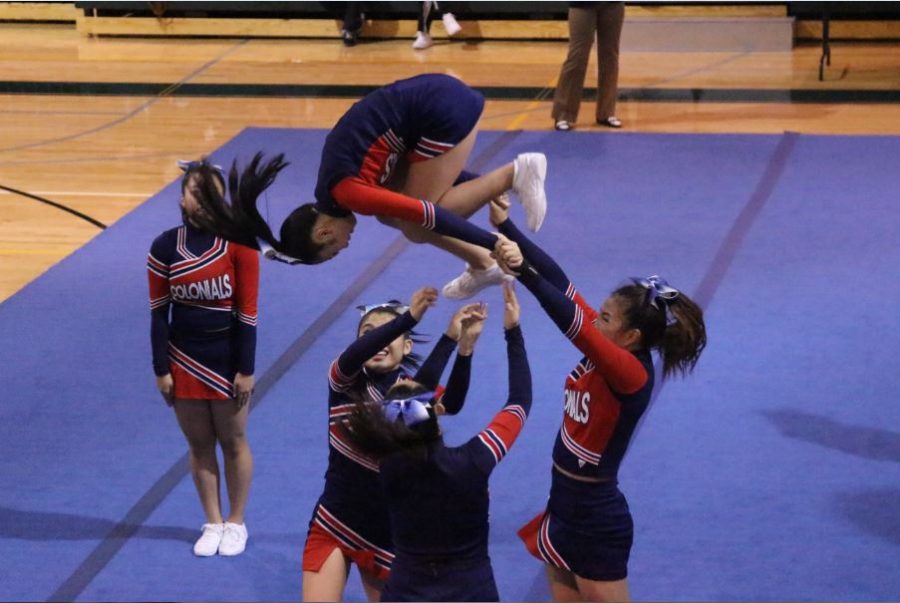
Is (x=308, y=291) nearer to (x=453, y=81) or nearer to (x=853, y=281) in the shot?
(x=853, y=281)

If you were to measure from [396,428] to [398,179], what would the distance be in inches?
42.2

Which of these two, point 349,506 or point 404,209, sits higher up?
point 404,209

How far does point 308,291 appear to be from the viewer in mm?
7133

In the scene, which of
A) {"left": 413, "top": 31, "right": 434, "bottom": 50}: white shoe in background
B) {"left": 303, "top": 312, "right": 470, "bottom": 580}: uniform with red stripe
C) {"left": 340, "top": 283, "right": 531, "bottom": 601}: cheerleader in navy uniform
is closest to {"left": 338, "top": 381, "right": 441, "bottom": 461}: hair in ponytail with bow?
{"left": 340, "top": 283, "right": 531, "bottom": 601}: cheerleader in navy uniform

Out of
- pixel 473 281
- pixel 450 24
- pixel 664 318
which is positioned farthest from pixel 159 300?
pixel 450 24

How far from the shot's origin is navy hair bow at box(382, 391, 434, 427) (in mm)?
3146

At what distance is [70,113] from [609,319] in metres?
8.51

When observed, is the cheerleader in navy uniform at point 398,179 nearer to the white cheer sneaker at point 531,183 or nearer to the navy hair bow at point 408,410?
the white cheer sneaker at point 531,183

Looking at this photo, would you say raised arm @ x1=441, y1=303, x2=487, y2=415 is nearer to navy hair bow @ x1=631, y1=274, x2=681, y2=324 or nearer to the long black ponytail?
navy hair bow @ x1=631, y1=274, x2=681, y2=324

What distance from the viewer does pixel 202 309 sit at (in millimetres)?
4590

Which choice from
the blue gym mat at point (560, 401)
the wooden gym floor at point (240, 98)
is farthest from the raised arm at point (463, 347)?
the wooden gym floor at point (240, 98)

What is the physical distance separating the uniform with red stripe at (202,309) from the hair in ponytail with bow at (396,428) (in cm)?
148

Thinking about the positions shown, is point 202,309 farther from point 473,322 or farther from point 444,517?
point 444,517

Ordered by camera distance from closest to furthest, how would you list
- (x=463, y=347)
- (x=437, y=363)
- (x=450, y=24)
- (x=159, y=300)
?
(x=463, y=347) < (x=437, y=363) < (x=159, y=300) < (x=450, y=24)
